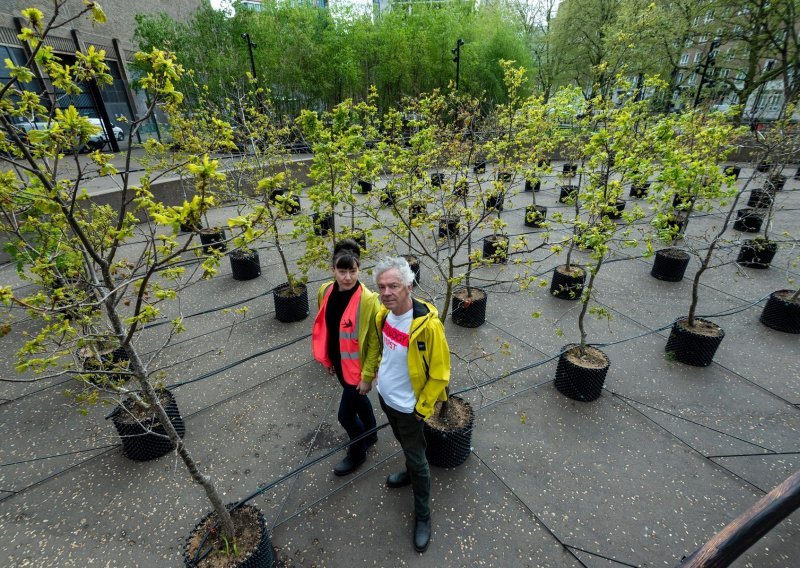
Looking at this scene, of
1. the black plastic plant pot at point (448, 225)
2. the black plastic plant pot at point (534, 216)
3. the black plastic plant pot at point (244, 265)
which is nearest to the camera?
the black plastic plant pot at point (448, 225)

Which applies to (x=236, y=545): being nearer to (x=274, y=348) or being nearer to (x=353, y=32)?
(x=274, y=348)

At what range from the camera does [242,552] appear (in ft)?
8.49

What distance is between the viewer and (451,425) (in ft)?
11.6

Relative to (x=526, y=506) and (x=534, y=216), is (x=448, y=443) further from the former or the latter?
(x=534, y=216)

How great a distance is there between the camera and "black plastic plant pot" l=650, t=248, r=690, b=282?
712cm

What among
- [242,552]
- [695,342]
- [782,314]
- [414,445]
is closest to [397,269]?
[414,445]

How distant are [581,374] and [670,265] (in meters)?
4.35

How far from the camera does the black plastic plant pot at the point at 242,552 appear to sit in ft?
8.30

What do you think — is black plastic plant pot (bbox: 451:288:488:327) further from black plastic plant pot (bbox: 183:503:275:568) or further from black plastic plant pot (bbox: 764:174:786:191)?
black plastic plant pot (bbox: 764:174:786:191)

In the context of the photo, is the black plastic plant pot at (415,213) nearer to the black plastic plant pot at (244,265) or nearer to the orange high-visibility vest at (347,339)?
the orange high-visibility vest at (347,339)

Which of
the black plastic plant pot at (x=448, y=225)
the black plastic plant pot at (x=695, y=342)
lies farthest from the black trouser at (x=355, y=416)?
the black plastic plant pot at (x=695, y=342)

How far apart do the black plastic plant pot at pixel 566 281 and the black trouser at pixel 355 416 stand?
14.3 ft

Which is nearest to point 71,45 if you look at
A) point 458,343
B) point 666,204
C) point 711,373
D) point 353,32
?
point 353,32

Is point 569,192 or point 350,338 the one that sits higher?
point 569,192
